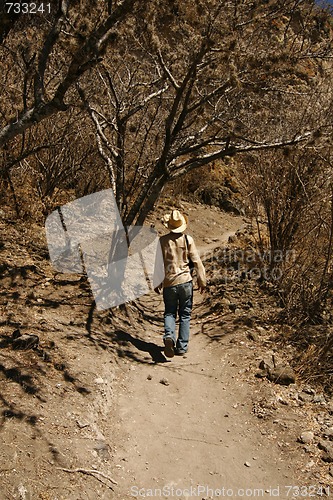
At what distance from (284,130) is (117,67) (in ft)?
8.72

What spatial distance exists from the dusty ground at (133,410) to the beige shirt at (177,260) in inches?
35.0

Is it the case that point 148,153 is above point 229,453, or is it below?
above

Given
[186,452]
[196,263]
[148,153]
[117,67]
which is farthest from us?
[148,153]

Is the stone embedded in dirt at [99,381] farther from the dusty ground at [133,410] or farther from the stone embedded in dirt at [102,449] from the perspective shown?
the stone embedded in dirt at [102,449]

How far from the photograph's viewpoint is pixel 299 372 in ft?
16.4

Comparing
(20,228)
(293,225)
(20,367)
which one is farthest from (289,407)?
(20,228)

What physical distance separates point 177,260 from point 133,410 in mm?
1780

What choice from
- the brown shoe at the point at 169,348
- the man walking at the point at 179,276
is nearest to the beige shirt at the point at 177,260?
the man walking at the point at 179,276

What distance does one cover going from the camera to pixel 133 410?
4.37m

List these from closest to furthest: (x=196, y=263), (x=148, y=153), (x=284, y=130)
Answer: (x=196, y=263), (x=284, y=130), (x=148, y=153)

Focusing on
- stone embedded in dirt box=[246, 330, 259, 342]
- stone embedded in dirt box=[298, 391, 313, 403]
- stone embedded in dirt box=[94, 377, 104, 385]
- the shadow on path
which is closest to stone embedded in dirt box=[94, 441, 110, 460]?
stone embedded in dirt box=[94, 377, 104, 385]

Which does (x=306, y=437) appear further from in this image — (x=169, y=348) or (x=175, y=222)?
(x=175, y=222)

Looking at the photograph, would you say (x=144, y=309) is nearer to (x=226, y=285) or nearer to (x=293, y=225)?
(x=226, y=285)

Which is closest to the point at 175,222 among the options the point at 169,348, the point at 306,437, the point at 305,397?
the point at 169,348
